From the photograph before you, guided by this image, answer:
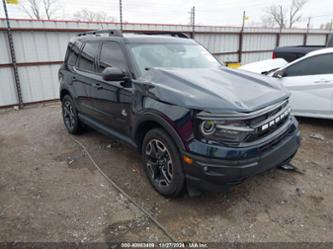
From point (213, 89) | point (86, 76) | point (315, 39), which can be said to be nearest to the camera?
point (213, 89)

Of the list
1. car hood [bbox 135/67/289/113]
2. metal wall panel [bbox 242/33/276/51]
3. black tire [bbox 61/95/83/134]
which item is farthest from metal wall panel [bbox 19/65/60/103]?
metal wall panel [bbox 242/33/276/51]

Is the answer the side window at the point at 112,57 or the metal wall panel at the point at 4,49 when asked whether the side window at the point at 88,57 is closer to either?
the side window at the point at 112,57

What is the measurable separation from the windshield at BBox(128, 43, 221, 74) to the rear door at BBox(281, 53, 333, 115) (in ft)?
8.27

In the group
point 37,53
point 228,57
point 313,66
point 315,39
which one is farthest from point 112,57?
point 315,39

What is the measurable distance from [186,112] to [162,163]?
0.78m

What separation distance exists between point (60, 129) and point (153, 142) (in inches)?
135

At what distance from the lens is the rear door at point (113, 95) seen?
322 cm

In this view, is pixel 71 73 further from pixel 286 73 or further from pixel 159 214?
pixel 286 73

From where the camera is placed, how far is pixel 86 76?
407 centimetres

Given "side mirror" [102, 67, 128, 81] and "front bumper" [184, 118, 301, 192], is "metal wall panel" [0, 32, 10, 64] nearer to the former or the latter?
"side mirror" [102, 67, 128, 81]

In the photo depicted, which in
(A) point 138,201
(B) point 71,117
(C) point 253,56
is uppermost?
(C) point 253,56

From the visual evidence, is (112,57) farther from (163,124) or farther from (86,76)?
(163,124)

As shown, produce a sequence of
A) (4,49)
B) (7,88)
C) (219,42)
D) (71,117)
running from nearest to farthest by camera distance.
Result: 1. (71,117)
2. (4,49)
3. (7,88)
4. (219,42)

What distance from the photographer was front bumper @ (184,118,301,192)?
2.21 meters
